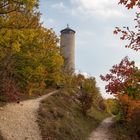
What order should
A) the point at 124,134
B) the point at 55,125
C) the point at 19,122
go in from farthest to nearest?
the point at 124,134
the point at 55,125
the point at 19,122

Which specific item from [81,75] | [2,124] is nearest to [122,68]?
[2,124]

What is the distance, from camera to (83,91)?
33.5 meters

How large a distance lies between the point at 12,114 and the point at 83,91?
44.9 ft

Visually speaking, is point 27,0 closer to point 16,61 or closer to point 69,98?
point 16,61

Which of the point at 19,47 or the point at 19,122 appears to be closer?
the point at 19,47

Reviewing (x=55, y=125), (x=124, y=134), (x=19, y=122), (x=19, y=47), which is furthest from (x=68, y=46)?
(x=19, y=47)

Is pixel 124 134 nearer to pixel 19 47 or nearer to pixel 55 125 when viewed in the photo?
pixel 55 125

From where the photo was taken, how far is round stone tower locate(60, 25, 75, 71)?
177 feet

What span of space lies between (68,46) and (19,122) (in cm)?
3711

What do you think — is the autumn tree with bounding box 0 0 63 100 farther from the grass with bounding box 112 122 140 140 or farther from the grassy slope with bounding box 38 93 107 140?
the grass with bounding box 112 122 140 140

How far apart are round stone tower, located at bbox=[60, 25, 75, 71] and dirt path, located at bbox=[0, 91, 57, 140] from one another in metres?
30.5

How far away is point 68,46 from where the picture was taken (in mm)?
56000

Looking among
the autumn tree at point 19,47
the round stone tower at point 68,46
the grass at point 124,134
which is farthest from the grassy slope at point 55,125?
the round stone tower at point 68,46

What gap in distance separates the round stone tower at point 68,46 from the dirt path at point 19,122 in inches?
1202
